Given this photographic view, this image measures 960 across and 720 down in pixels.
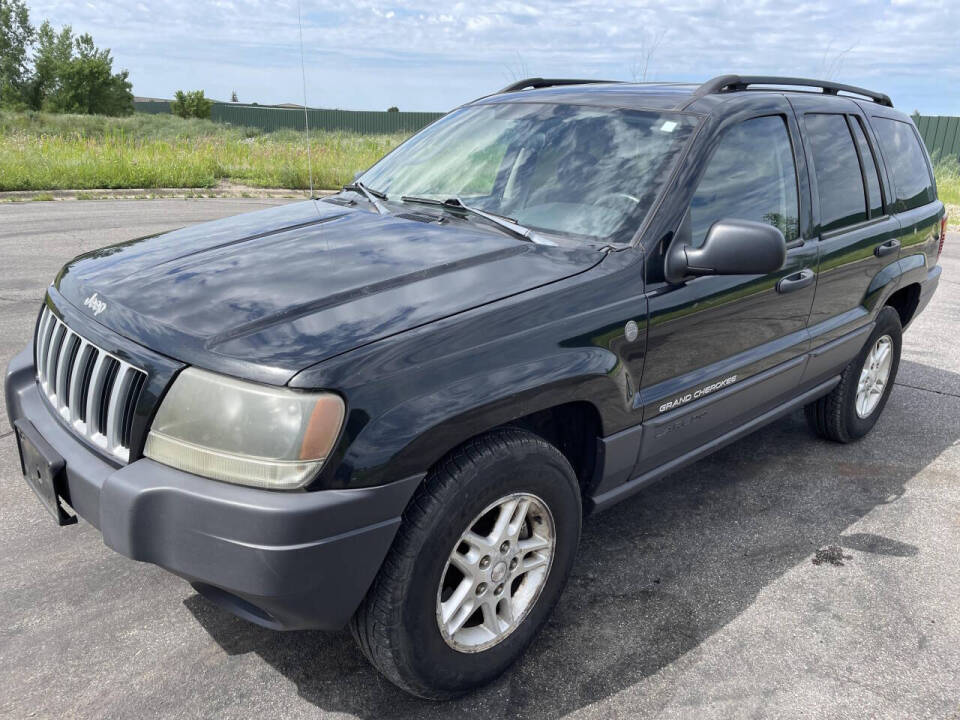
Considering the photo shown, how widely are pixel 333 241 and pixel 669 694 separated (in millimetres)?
1896

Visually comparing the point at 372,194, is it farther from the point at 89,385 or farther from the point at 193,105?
the point at 193,105

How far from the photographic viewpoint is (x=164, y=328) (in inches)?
88.1

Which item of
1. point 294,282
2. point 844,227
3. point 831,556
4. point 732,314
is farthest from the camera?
point 844,227

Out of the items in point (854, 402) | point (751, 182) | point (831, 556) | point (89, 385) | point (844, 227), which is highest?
point (751, 182)

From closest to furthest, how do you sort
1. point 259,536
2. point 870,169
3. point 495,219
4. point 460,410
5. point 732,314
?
point 259,536 → point 460,410 → point 495,219 → point 732,314 → point 870,169

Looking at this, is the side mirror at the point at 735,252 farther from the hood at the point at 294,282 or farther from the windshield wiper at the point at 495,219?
the windshield wiper at the point at 495,219

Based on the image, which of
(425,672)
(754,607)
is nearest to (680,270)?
(754,607)

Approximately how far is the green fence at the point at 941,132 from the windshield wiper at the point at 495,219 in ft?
105

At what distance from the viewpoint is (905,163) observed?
4.66m

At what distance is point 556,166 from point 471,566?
1.62 meters

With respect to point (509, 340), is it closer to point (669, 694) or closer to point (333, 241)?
point (333, 241)

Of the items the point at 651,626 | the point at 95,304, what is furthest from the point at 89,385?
the point at 651,626

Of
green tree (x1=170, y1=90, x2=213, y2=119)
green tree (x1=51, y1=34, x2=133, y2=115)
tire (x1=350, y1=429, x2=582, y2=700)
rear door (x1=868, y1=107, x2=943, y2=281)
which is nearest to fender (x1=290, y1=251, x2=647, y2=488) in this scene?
tire (x1=350, y1=429, x2=582, y2=700)

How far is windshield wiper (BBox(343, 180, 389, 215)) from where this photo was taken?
3.40m
